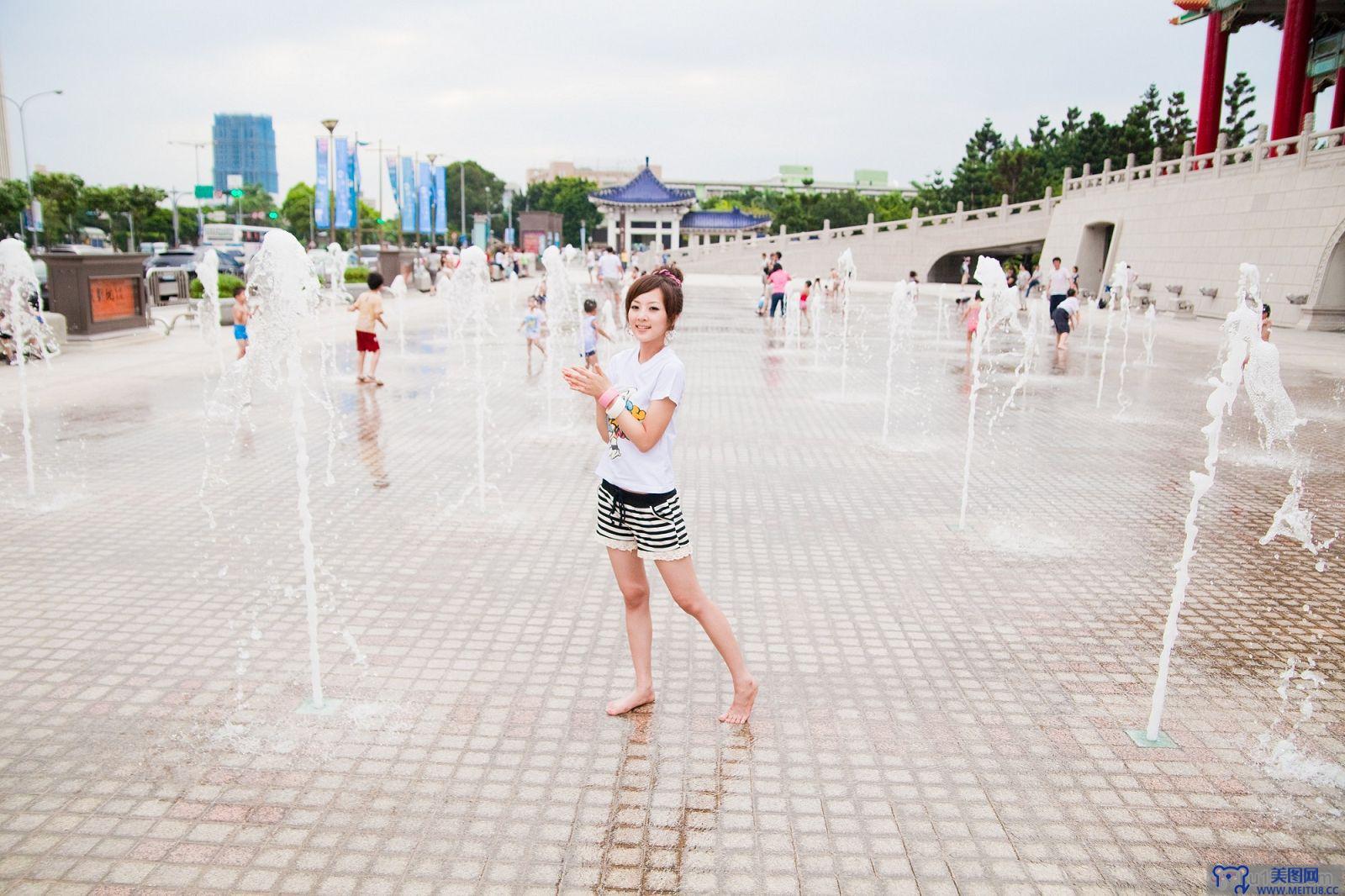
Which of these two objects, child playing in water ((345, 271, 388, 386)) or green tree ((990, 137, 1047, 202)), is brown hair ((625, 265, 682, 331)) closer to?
child playing in water ((345, 271, 388, 386))

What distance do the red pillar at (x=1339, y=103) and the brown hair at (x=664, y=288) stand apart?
40429 millimetres

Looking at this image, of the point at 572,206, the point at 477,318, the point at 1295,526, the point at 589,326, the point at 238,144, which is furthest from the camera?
the point at 238,144

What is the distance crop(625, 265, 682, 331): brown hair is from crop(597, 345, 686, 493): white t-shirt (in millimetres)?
155

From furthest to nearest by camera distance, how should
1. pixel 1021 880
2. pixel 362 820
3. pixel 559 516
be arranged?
pixel 559 516 < pixel 362 820 < pixel 1021 880

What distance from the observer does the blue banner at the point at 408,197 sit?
3978 cm

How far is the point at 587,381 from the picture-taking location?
11.1 ft

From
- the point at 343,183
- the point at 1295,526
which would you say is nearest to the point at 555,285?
the point at 1295,526

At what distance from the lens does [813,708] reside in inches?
159

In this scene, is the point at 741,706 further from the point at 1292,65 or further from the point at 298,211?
the point at 298,211

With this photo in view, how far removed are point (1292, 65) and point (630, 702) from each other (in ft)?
113

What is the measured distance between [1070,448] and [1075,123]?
56.8m

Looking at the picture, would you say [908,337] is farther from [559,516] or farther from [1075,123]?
[1075,123]

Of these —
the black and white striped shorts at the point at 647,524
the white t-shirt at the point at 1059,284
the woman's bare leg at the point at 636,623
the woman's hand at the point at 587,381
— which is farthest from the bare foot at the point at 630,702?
the white t-shirt at the point at 1059,284

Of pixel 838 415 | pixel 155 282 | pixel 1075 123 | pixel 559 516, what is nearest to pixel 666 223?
pixel 1075 123
